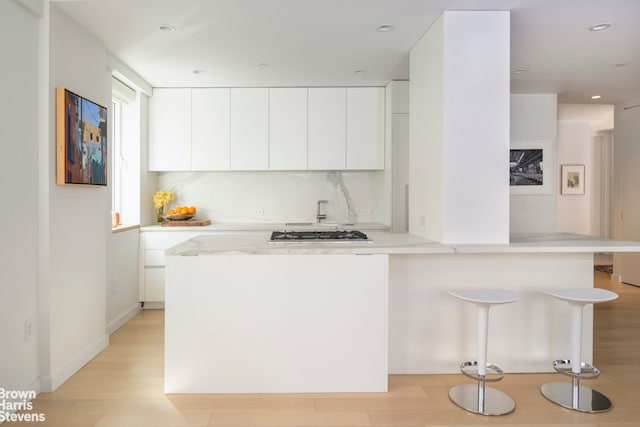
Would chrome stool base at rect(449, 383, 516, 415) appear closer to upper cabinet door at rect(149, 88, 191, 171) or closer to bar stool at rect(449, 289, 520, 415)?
bar stool at rect(449, 289, 520, 415)

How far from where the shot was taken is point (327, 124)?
4.80m

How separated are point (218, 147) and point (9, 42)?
2.46 m

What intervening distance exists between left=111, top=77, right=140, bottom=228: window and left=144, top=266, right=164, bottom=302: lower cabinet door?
511 mm

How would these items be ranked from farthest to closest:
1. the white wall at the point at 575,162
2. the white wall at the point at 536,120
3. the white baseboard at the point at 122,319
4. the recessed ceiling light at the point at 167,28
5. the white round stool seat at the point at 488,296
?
the white wall at the point at 575,162 < the white wall at the point at 536,120 < the white baseboard at the point at 122,319 < the recessed ceiling light at the point at 167,28 < the white round stool seat at the point at 488,296

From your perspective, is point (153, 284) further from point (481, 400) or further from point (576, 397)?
point (576, 397)


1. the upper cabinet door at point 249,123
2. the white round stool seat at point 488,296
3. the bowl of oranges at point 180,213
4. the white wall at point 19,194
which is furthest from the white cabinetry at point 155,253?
the white round stool seat at point 488,296

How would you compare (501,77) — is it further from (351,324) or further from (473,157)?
(351,324)

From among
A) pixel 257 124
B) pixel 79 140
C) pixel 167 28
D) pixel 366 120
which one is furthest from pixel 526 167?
pixel 79 140

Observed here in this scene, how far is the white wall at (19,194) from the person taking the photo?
2.37 metres

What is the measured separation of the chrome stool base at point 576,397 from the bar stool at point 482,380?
0.91 feet

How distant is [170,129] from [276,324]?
9.68ft

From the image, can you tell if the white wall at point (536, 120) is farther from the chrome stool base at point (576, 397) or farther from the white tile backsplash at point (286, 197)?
the chrome stool base at point (576, 397)

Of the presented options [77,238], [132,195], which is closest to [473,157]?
[77,238]

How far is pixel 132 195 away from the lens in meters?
4.56
